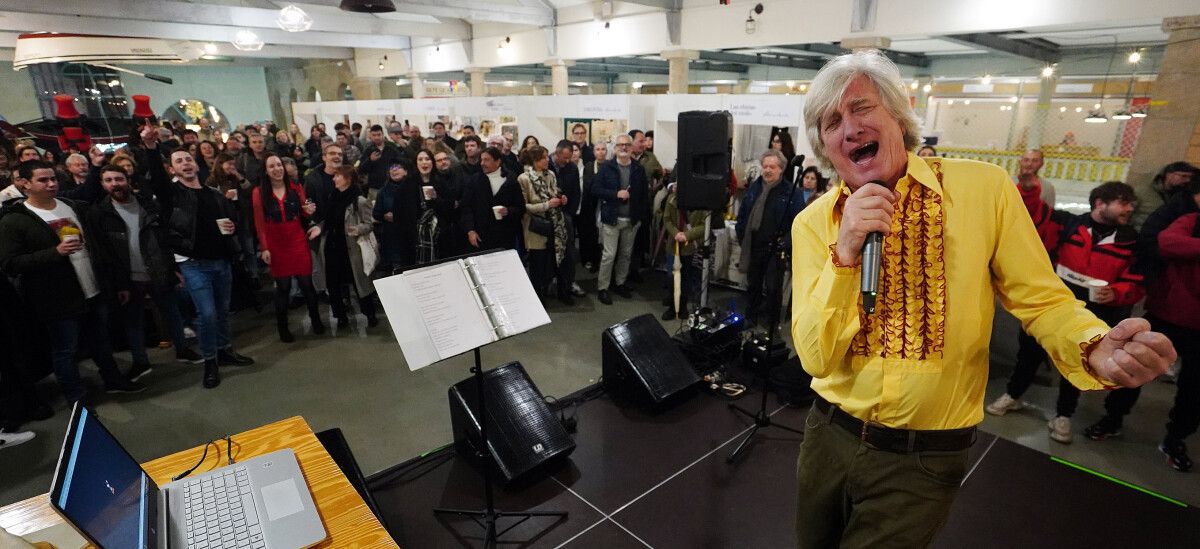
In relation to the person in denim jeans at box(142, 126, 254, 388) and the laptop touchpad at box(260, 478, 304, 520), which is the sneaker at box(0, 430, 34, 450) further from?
the laptop touchpad at box(260, 478, 304, 520)

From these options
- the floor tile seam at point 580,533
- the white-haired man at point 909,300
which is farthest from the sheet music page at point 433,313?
the white-haired man at point 909,300

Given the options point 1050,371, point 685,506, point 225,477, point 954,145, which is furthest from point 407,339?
point 954,145

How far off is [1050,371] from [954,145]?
28.3 ft

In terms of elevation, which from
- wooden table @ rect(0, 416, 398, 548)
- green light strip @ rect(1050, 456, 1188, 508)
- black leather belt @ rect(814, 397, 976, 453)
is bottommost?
green light strip @ rect(1050, 456, 1188, 508)

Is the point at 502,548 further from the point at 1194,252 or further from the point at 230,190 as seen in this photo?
the point at 230,190

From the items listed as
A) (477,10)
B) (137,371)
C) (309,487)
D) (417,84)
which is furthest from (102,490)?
(417,84)

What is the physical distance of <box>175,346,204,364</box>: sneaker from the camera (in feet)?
13.9

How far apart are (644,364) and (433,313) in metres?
1.82

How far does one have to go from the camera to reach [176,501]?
4.50 feet

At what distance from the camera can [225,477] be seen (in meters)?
1.46

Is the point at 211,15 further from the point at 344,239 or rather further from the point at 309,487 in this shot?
the point at 309,487

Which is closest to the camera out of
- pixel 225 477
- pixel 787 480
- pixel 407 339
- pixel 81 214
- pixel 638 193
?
pixel 225 477

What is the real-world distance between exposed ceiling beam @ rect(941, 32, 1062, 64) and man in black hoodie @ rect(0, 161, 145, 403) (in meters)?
10.2

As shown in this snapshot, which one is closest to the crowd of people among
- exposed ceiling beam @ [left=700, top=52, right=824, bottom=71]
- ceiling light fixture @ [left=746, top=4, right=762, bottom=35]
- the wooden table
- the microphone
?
the microphone
